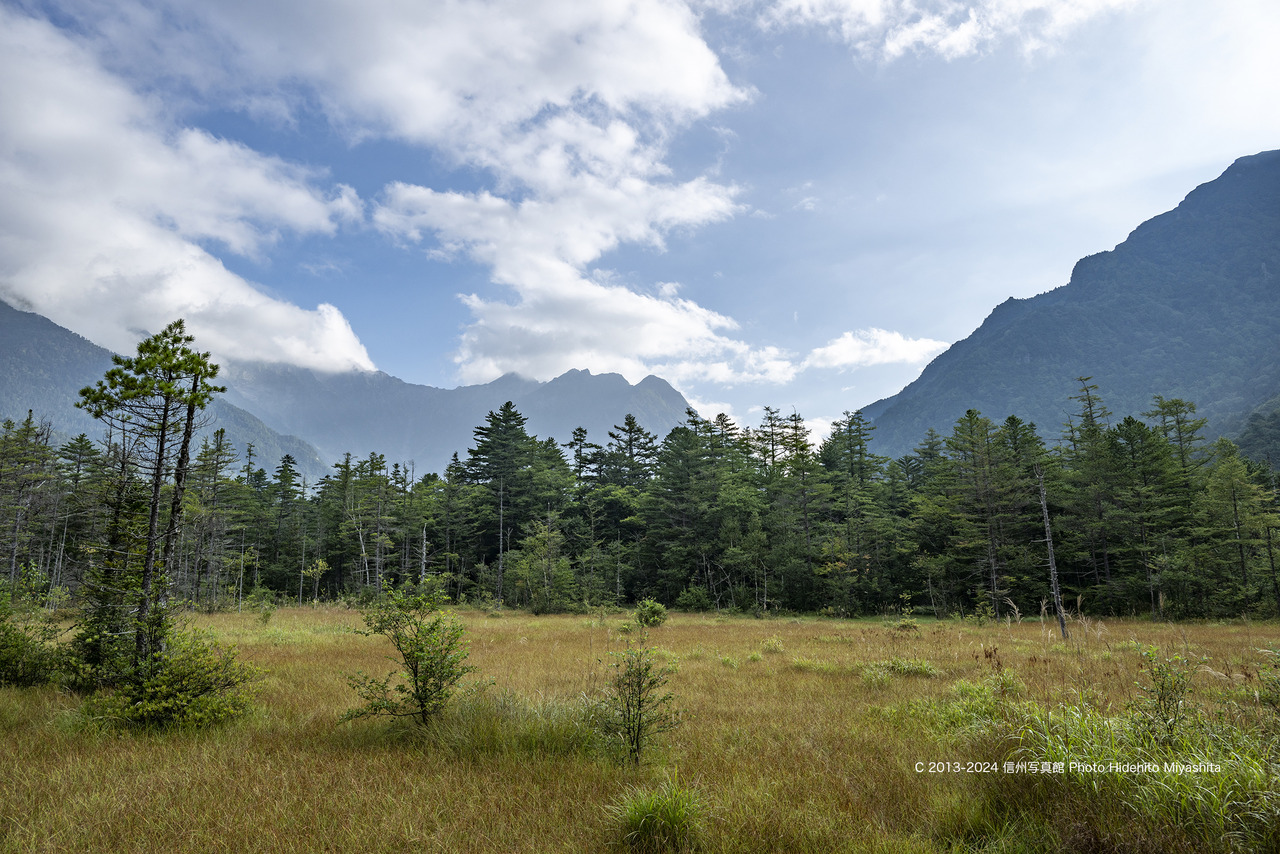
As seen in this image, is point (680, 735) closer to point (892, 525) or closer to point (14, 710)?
point (14, 710)

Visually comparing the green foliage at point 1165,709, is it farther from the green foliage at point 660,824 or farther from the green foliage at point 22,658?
the green foliage at point 22,658

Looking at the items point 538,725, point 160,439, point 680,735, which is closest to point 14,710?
point 160,439

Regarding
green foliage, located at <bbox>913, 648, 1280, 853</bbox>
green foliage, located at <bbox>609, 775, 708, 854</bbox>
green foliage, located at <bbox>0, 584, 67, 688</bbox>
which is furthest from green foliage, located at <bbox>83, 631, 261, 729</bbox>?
green foliage, located at <bbox>913, 648, 1280, 853</bbox>

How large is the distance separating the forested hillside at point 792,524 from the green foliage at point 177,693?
25685mm

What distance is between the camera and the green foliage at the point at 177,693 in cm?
592

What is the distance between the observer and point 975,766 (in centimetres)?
445

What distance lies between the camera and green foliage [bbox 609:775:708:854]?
3395 mm

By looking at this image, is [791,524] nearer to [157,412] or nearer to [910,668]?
[910,668]

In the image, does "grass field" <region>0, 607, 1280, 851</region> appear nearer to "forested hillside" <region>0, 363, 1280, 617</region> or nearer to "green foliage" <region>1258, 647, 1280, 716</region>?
"green foliage" <region>1258, 647, 1280, 716</region>

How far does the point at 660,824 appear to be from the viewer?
342 centimetres

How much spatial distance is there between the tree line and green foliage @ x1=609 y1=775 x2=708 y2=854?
84.2 ft

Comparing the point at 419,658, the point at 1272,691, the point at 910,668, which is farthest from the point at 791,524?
the point at 419,658

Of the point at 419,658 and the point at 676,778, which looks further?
the point at 419,658

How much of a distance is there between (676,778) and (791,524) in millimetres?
34925
